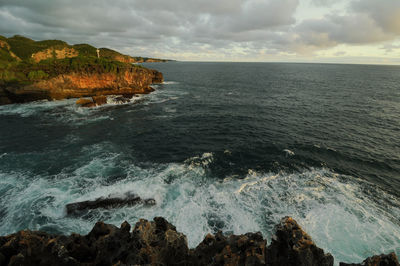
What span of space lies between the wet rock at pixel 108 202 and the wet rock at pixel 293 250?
12.6 meters

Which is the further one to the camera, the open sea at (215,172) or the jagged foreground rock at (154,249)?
the open sea at (215,172)

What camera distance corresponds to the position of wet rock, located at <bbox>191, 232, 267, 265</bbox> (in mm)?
8453

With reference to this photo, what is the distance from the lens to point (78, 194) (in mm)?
19703

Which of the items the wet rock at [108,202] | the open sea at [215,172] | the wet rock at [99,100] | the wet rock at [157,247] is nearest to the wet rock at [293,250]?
the wet rock at [157,247]

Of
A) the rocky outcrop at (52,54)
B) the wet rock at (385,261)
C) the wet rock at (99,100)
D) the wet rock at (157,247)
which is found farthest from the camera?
the rocky outcrop at (52,54)

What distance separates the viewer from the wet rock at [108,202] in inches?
693

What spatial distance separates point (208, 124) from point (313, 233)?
28161mm

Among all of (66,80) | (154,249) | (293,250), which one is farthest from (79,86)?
(293,250)

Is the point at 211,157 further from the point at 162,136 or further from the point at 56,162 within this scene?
the point at 56,162

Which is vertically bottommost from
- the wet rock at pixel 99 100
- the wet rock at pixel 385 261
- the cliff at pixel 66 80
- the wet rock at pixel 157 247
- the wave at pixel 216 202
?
the wave at pixel 216 202

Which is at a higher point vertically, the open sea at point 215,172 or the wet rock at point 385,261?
the wet rock at point 385,261

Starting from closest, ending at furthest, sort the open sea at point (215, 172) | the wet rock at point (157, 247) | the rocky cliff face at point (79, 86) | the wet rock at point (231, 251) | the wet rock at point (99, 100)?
the wet rock at point (231, 251)
the wet rock at point (157, 247)
the open sea at point (215, 172)
the wet rock at point (99, 100)
the rocky cliff face at point (79, 86)

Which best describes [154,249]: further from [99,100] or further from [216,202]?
[99,100]

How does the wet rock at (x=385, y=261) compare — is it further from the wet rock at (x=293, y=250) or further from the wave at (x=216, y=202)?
the wave at (x=216, y=202)
